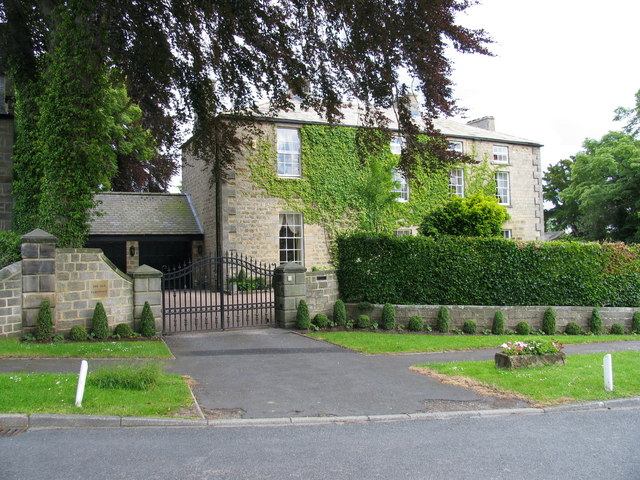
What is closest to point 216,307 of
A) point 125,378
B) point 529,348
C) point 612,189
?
point 125,378

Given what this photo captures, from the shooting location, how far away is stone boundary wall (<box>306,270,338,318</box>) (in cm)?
1522

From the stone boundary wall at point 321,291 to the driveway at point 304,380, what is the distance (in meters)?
2.28

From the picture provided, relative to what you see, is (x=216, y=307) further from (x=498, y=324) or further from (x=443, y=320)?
(x=498, y=324)

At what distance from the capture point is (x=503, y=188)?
29078 millimetres

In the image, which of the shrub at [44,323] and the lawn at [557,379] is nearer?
the lawn at [557,379]

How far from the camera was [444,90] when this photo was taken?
12.8 m

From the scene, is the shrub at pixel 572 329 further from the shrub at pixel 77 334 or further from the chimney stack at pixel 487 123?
the chimney stack at pixel 487 123

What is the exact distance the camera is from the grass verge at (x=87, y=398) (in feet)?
21.8

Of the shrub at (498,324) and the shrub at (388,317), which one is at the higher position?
the shrub at (388,317)

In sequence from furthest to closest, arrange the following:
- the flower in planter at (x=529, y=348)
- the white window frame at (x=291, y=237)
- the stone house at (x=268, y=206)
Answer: the white window frame at (x=291, y=237)
the stone house at (x=268, y=206)
the flower in planter at (x=529, y=348)

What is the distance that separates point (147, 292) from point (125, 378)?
543cm

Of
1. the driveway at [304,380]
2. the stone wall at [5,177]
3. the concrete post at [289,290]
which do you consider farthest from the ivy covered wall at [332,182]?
the driveway at [304,380]

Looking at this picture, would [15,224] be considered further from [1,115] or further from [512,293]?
[512,293]

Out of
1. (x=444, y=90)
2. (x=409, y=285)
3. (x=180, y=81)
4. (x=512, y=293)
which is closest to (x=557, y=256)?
(x=512, y=293)
